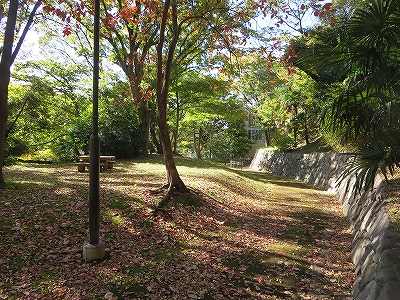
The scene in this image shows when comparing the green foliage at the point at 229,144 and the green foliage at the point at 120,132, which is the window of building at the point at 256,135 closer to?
the green foliage at the point at 229,144

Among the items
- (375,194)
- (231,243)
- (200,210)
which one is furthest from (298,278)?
(200,210)

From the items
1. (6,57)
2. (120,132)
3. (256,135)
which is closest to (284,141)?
(120,132)

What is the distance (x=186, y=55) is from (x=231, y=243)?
13879 millimetres

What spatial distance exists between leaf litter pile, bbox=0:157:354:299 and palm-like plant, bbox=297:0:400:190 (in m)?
1.67

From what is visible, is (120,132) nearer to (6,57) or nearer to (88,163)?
(88,163)

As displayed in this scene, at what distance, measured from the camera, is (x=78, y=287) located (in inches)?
141

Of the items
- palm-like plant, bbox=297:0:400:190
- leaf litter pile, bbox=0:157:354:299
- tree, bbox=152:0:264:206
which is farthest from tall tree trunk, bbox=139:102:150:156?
palm-like plant, bbox=297:0:400:190

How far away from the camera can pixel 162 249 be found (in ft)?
16.6

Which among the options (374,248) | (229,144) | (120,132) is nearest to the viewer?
(374,248)

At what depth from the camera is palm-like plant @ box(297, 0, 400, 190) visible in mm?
4090

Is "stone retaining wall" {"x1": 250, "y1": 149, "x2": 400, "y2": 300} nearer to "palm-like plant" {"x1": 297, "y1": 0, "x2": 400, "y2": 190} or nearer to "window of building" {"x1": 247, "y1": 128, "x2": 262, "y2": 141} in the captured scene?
"palm-like plant" {"x1": 297, "y1": 0, "x2": 400, "y2": 190}

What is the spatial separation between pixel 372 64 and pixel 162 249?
4184 mm

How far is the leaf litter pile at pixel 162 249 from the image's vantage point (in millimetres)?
3754

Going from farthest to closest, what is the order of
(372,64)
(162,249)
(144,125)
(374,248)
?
(144,125)
(162,249)
(372,64)
(374,248)
